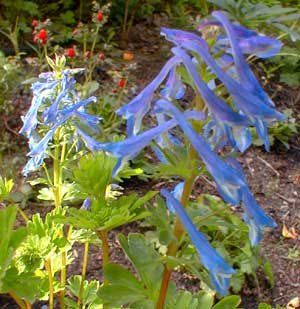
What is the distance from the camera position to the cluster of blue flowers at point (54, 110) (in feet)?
5.75

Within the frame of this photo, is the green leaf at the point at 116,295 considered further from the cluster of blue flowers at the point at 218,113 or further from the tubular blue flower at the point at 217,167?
the tubular blue flower at the point at 217,167

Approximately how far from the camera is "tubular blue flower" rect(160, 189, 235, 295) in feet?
4.20

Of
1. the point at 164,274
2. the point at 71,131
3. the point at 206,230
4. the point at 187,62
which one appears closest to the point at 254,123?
the point at 187,62

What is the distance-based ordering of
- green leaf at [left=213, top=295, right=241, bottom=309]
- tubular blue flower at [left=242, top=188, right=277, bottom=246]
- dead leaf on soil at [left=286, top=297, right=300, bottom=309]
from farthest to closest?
dead leaf on soil at [left=286, top=297, right=300, bottom=309] < green leaf at [left=213, top=295, right=241, bottom=309] < tubular blue flower at [left=242, top=188, right=277, bottom=246]

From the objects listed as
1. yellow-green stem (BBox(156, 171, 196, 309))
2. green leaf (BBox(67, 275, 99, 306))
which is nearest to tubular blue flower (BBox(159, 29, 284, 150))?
yellow-green stem (BBox(156, 171, 196, 309))

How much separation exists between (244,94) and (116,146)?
0.93ft

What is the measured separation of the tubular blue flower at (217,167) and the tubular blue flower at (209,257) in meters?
0.10

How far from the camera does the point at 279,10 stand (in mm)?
1183

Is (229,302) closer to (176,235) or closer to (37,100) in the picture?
(176,235)

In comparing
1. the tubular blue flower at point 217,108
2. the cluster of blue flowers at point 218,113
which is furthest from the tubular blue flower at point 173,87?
the tubular blue flower at point 217,108

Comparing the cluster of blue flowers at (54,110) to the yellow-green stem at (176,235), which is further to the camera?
the cluster of blue flowers at (54,110)

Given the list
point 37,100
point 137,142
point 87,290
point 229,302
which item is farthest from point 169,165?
point 87,290

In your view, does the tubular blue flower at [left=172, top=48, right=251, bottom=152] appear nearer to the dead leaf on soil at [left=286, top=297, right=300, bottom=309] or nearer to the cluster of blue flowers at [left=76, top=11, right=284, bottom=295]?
the cluster of blue flowers at [left=76, top=11, right=284, bottom=295]

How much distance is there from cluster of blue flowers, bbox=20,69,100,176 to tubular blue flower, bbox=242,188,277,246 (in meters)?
0.61
